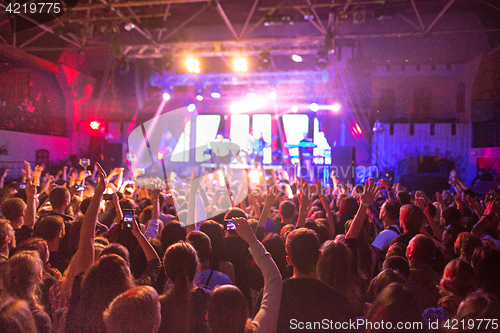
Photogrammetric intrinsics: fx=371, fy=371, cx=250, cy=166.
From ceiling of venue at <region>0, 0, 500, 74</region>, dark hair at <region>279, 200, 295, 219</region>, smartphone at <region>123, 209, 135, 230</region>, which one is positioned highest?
ceiling of venue at <region>0, 0, 500, 74</region>

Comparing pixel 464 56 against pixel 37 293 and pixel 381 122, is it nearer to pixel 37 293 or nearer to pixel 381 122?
pixel 381 122

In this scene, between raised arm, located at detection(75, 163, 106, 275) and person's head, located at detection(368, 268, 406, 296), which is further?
raised arm, located at detection(75, 163, 106, 275)

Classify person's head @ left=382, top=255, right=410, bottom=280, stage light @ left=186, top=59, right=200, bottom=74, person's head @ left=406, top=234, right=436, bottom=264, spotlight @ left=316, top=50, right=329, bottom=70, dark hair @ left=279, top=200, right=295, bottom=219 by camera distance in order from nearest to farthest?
1. person's head @ left=382, top=255, right=410, bottom=280
2. person's head @ left=406, top=234, right=436, bottom=264
3. dark hair @ left=279, top=200, right=295, bottom=219
4. spotlight @ left=316, top=50, right=329, bottom=70
5. stage light @ left=186, top=59, right=200, bottom=74

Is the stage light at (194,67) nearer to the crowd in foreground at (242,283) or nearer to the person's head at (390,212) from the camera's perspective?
the crowd in foreground at (242,283)

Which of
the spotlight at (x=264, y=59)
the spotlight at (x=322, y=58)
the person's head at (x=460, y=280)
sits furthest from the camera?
the spotlight at (x=264, y=59)

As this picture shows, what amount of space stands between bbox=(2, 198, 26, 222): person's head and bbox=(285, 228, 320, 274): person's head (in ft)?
7.35

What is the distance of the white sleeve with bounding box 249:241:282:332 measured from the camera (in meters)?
1.42

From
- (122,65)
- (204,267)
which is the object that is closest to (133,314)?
(204,267)

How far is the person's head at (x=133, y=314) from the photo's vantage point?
49.0 inches

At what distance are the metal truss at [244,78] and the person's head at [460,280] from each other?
9.67 meters

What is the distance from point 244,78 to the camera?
468 inches

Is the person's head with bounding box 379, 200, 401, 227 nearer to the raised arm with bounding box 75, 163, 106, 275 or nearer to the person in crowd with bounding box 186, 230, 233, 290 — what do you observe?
the person in crowd with bounding box 186, 230, 233, 290

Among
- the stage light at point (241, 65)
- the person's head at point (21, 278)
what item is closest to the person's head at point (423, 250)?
the person's head at point (21, 278)

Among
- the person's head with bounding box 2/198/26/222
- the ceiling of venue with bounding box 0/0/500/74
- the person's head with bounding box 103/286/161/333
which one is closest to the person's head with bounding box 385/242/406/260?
the person's head with bounding box 103/286/161/333
